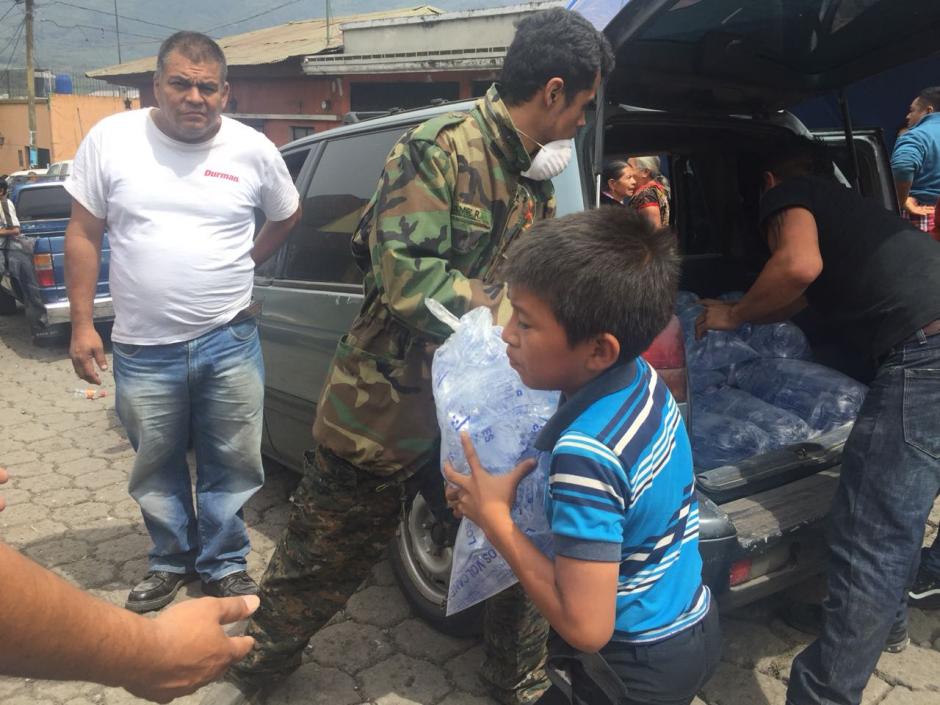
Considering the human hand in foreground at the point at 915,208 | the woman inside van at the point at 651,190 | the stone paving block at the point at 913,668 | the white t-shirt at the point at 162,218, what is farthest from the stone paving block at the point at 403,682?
the human hand in foreground at the point at 915,208

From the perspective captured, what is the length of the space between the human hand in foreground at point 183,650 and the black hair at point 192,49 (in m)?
2.11

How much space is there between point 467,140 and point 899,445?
1.42 metres

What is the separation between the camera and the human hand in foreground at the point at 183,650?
1139 mm

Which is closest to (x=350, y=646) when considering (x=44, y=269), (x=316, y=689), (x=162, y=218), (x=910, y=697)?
(x=316, y=689)

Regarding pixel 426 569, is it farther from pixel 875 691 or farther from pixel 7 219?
pixel 7 219

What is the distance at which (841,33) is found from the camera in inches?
108

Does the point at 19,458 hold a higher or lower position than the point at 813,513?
lower

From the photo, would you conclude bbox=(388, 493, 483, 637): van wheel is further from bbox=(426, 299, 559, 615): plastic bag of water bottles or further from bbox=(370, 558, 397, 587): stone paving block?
bbox=(426, 299, 559, 615): plastic bag of water bottles

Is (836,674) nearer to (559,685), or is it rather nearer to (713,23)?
(559,685)

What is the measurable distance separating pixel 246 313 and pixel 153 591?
1.14m

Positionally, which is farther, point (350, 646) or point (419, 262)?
point (350, 646)

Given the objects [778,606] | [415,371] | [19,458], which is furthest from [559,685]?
[19,458]

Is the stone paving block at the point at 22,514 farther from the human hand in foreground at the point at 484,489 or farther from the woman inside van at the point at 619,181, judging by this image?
the woman inside van at the point at 619,181

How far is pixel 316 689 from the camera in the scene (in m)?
2.49
